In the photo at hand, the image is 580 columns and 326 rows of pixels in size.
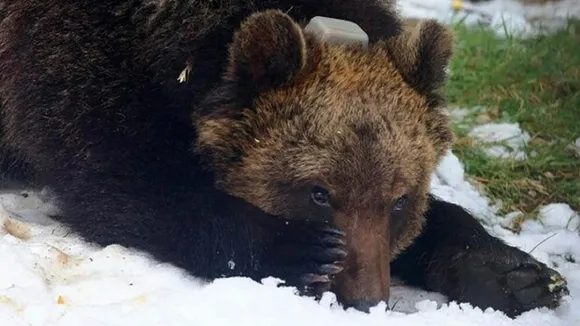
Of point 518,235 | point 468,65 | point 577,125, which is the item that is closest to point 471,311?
point 518,235

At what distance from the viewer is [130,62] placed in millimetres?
4547

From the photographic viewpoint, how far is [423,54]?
4.49m

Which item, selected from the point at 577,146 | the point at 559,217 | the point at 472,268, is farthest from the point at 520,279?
the point at 577,146

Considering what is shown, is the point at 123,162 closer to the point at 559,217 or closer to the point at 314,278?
the point at 314,278

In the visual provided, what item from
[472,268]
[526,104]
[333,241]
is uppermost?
[333,241]

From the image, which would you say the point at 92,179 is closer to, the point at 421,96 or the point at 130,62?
the point at 130,62

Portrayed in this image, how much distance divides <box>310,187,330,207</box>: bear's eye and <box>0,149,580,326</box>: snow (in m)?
0.38

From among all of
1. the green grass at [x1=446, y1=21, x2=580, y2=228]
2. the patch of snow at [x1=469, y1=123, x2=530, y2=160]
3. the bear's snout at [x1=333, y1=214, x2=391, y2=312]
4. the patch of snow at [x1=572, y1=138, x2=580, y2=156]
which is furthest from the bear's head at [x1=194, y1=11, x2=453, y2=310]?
the patch of snow at [x1=572, y1=138, x2=580, y2=156]

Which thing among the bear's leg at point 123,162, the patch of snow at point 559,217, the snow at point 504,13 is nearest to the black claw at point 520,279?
the bear's leg at point 123,162

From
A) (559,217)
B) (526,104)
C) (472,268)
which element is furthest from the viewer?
(526,104)

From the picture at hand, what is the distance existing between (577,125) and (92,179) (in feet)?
12.3

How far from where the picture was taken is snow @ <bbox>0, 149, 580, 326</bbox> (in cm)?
361

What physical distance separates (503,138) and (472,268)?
7.84 ft

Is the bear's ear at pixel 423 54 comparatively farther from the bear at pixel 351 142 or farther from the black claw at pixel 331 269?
the black claw at pixel 331 269
